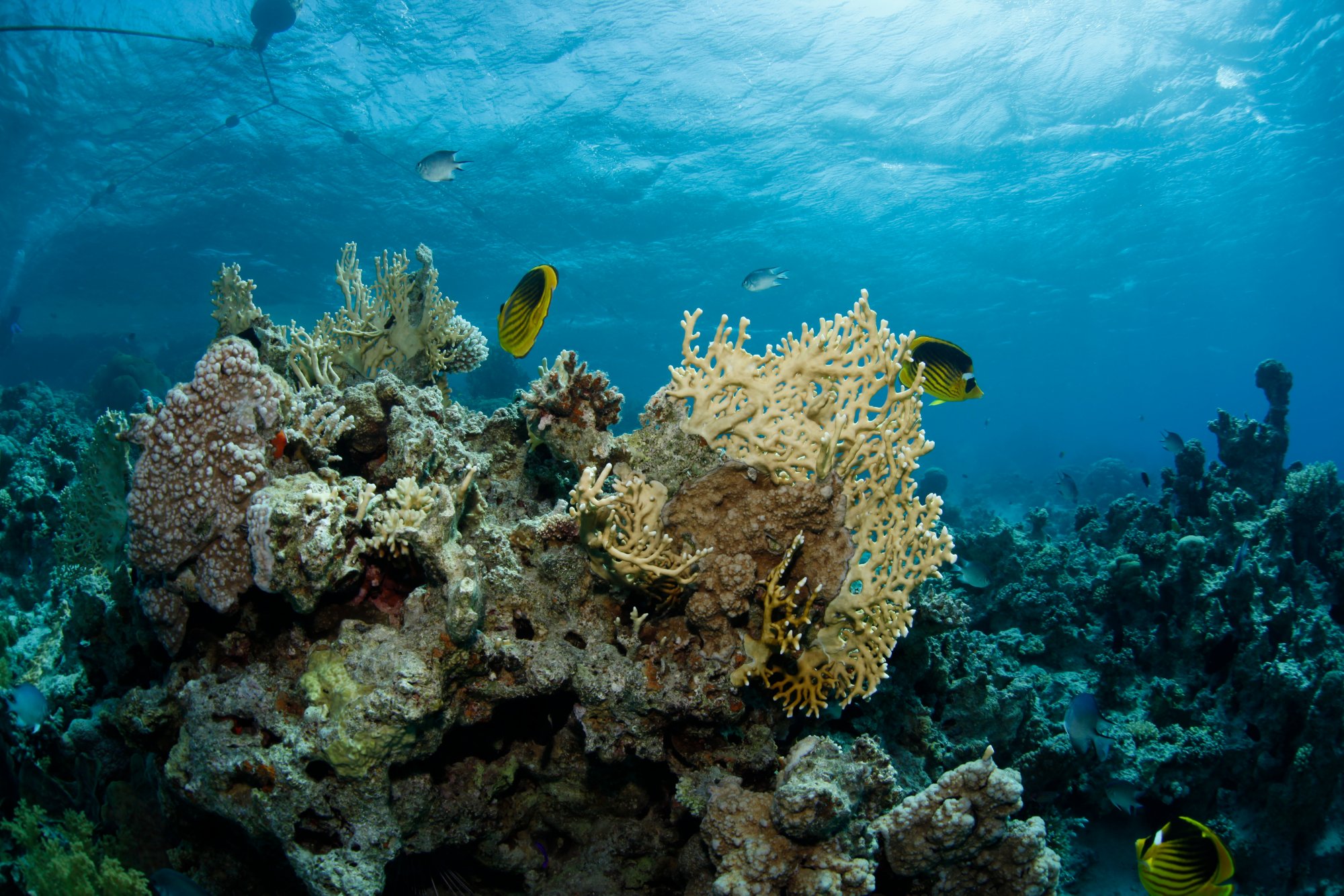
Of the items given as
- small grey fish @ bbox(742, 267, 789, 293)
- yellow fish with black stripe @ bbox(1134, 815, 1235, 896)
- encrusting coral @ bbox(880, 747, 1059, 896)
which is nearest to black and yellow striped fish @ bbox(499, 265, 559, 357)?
encrusting coral @ bbox(880, 747, 1059, 896)

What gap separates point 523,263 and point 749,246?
15.7m

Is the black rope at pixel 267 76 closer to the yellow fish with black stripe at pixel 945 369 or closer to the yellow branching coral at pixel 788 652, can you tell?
the yellow fish with black stripe at pixel 945 369

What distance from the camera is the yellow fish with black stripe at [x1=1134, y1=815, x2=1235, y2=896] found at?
272 centimetres

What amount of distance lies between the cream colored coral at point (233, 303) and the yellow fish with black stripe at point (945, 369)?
186 inches

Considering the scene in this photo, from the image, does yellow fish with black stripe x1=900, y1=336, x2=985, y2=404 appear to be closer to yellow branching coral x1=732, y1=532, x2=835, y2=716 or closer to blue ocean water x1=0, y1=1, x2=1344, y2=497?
yellow branching coral x1=732, y1=532, x2=835, y2=716

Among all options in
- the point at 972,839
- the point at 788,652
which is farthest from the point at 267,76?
the point at 972,839

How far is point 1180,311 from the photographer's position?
62500 millimetres

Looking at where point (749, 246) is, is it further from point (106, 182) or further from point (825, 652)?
point (825, 652)

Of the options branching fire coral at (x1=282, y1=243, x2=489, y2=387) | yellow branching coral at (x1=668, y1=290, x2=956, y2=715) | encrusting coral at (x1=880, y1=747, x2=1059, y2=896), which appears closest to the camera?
encrusting coral at (x1=880, y1=747, x2=1059, y2=896)

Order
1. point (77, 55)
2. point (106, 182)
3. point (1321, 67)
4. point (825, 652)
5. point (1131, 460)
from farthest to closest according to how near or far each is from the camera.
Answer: point (1131, 460), point (106, 182), point (1321, 67), point (77, 55), point (825, 652)

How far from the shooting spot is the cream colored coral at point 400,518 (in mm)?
2502

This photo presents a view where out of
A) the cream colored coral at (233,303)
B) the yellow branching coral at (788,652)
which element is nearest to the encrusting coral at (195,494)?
the cream colored coral at (233,303)

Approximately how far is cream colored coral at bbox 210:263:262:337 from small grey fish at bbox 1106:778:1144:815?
772 centimetres

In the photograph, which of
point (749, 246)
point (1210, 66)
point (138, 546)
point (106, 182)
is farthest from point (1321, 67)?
point (106, 182)
